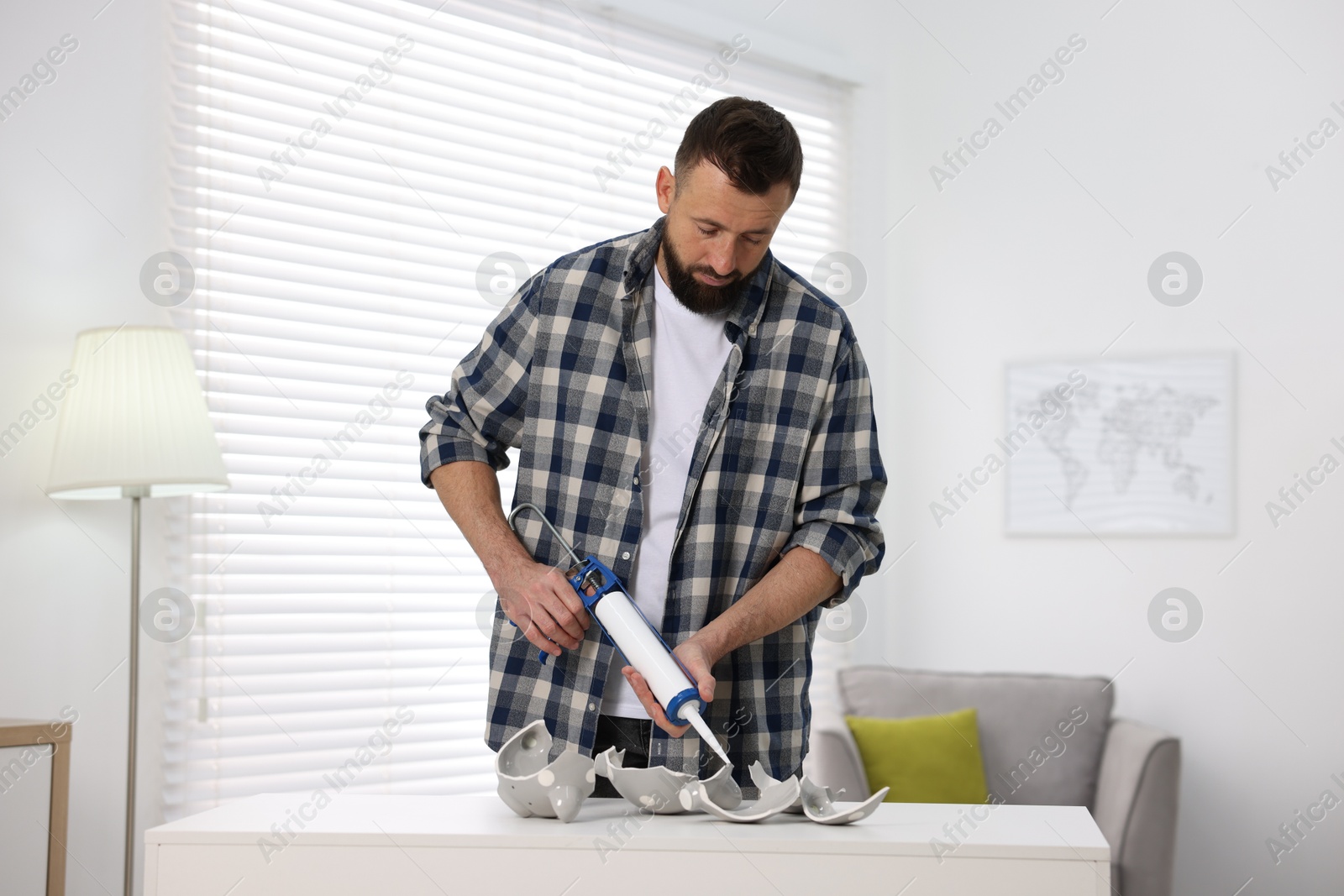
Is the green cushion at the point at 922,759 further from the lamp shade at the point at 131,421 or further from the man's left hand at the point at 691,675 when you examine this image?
the man's left hand at the point at 691,675

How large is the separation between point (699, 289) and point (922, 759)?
→ 89.0 inches

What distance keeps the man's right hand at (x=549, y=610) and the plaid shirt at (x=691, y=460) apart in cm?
10

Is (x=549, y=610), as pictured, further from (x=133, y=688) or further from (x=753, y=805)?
(x=133, y=688)

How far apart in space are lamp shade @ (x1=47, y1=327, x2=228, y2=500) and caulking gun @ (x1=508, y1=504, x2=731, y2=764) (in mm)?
1429

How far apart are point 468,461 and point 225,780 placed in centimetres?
176

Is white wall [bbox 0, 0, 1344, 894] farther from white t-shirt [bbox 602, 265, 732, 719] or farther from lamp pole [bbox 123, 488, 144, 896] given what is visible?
white t-shirt [bbox 602, 265, 732, 719]

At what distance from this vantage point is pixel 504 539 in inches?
55.9

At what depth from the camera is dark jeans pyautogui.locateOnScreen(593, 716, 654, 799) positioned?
55.9 inches

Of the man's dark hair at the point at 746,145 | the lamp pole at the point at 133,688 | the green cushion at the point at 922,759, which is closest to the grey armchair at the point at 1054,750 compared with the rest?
the green cushion at the point at 922,759

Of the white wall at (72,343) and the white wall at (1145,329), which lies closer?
the white wall at (72,343)

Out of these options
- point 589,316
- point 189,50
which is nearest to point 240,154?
point 189,50

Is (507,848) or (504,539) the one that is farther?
(504,539)

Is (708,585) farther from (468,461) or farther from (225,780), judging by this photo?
(225,780)

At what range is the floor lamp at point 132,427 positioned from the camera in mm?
2346
